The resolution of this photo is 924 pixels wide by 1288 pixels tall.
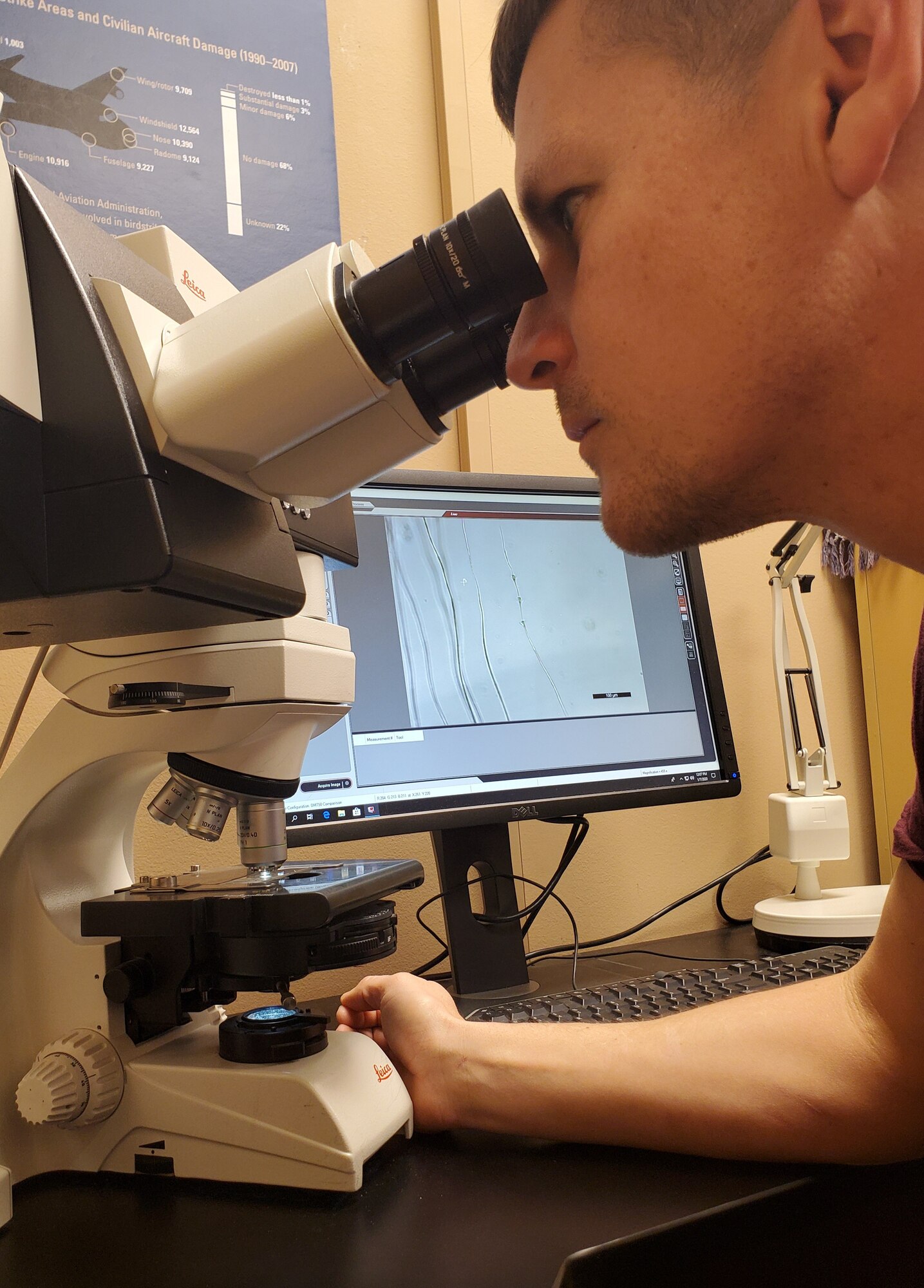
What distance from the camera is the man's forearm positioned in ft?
1.90

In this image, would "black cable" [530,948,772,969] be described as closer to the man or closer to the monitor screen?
the monitor screen

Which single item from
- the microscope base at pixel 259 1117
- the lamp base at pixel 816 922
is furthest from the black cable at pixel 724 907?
the microscope base at pixel 259 1117

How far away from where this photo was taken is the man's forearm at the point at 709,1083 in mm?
578

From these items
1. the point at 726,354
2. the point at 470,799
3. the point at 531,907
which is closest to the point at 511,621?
the point at 470,799

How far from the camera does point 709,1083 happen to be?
61 cm

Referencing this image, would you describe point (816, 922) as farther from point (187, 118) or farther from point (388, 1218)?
point (187, 118)

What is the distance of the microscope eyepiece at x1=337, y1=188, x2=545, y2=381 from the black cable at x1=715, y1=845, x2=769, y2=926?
107cm

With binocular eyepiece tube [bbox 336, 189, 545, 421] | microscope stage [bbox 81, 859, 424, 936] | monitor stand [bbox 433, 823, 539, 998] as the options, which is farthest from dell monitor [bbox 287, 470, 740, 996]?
binocular eyepiece tube [bbox 336, 189, 545, 421]

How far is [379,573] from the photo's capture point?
101 centimetres

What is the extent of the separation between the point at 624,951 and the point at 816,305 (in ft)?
2.85

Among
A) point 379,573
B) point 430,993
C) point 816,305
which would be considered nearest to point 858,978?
point 430,993

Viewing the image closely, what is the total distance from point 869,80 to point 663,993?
68 cm

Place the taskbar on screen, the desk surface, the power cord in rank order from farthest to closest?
the taskbar on screen
the power cord
the desk surface

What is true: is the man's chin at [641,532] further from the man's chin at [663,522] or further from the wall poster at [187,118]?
the wall poster at [187,118]
